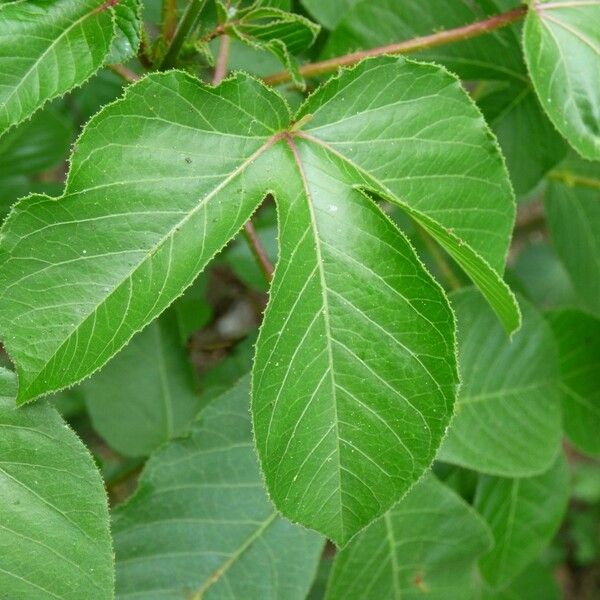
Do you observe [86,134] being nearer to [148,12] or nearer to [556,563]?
[148,12]

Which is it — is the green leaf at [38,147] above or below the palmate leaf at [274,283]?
below

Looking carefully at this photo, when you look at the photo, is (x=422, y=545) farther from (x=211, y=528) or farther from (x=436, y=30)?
(x=436, y=30)

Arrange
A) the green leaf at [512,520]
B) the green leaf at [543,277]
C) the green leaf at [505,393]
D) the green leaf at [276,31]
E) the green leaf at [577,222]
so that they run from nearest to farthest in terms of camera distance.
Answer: the green leaf at [276,31], the green leaf at [505,393], the green leaf at [512,520], the green leaf at [577,222], the green leaf at [543,277]

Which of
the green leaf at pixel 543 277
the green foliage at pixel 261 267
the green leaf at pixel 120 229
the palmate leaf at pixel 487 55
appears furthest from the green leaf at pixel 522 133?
the green leaf at pixel 543 277

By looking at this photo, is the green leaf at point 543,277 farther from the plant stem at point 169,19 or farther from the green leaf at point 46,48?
the green leaf at point 46,48

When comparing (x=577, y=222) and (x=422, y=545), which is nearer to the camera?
(x=422, y=545)

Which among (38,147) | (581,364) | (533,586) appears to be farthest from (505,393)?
(38,147)
